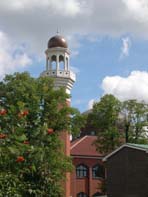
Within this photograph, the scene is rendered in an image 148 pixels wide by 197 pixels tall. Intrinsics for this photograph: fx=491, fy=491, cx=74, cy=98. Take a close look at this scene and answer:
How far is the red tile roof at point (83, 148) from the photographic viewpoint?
2686 inches

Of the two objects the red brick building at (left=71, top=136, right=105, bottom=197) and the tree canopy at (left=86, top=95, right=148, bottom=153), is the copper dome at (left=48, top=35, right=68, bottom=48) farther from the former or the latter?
the red brick building at (left=71, top=136, right=105, bottom=197)

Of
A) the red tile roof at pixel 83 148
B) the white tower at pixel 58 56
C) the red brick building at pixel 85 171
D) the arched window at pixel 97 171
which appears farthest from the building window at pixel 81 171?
the white tower at pixel 58 56

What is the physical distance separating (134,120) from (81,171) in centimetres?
1987

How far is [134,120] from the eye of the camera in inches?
1991

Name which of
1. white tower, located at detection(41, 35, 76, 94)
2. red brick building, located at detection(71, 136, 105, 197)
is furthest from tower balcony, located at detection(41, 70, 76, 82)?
red brick building, located at detection(71, 136, 105, 197)

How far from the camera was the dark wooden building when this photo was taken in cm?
4141

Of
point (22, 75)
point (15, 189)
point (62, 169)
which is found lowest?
point (15, 189)

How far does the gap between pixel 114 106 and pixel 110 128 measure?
2320 mm

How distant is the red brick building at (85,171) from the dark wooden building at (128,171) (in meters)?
22.0

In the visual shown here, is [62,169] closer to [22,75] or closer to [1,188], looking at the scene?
[22,75]

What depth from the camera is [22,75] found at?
4316 centimetres

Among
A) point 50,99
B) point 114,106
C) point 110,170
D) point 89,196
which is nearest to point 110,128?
point 114,106

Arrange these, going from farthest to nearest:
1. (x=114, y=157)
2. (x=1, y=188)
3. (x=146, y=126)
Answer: (x=146, y=126) < (x=114, y=157) < (x=1, y=188)

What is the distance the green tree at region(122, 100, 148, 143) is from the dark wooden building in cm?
526
